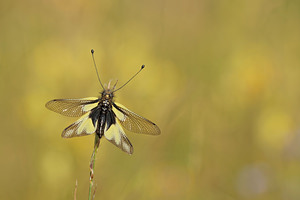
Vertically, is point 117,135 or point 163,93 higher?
point 163,93

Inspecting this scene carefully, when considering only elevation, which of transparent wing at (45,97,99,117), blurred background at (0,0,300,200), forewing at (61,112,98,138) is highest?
blurred background at (0,0,300,200)

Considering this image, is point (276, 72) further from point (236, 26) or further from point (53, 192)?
point (53, 192)

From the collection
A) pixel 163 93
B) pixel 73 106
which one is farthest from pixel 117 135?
pixel 163 93

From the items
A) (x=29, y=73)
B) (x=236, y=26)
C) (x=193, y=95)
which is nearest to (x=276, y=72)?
(x=236, y=26)

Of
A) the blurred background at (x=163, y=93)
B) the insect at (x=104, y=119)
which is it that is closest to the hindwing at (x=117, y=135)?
the insect at (x=104, y=119)

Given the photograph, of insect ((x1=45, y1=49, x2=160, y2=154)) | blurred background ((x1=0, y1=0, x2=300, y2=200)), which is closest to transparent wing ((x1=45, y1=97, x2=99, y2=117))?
insect ((x1=45, y1=49, x2=160, y2=154))

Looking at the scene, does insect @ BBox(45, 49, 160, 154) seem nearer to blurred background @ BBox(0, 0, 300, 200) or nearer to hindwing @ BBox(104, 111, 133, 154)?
hindwing @ BBox(104, 111, 133, 154)

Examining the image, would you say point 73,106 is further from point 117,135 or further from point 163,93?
point 163,93
